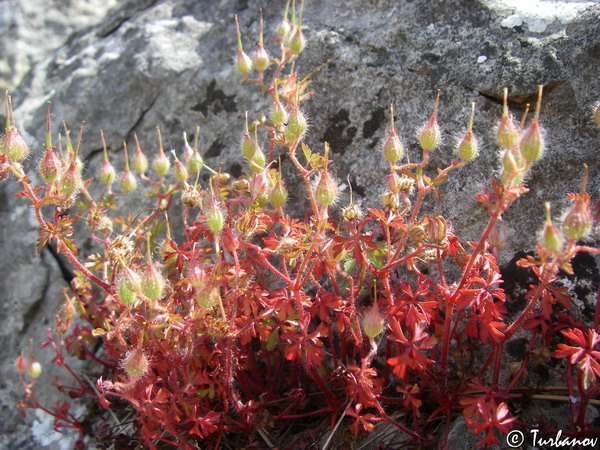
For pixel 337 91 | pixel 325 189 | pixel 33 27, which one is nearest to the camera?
pixel 325 189

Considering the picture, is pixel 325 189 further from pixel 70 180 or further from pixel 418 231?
pixel 70 180

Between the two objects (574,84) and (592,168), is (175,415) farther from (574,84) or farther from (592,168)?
(574,84)

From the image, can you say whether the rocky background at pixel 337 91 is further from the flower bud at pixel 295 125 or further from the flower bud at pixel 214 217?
the flower bud at pixel 214 217

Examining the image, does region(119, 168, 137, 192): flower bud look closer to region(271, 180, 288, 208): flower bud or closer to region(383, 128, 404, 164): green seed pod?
region(271, 180, 288, 208): flower bud

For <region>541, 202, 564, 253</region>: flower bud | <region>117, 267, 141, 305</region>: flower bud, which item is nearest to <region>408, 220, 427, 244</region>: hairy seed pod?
<region>541, 202, 564, 253</region>: flower bud

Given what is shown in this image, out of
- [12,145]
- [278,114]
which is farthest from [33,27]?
[278,114]
